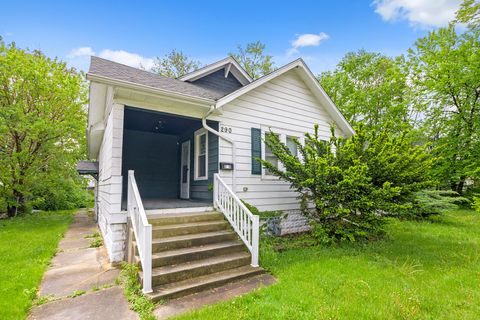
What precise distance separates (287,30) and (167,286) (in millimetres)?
11942

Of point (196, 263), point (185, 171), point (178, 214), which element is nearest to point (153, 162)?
point (185, 171)

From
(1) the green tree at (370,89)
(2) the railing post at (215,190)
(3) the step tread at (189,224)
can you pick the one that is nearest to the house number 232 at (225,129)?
(2) the railing post at (215,190)

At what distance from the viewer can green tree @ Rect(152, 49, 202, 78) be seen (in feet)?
62.5

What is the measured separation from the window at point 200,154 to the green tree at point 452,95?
12.8 metres

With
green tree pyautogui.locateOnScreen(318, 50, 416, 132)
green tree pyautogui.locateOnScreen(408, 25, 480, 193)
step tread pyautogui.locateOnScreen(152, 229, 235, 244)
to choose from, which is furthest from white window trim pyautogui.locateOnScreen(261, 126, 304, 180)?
green tree pyautogui.locateOnScreen(318, 50, 416, 132)

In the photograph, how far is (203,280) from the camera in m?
3.57

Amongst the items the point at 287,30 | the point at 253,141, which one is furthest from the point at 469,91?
the point at 253,141

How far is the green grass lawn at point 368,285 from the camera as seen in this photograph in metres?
2.83

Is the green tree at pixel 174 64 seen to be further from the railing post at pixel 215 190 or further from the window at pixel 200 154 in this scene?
the railing post at pixel 215 190

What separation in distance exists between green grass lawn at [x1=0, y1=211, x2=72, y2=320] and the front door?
11.4 ft

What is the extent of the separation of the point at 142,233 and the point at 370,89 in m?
19.5

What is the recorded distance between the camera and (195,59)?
1941 centimetres

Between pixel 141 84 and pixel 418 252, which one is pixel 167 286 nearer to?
pixel 141 84

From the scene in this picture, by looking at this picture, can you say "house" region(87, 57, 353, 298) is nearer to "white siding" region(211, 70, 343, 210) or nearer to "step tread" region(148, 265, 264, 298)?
"white siding" region(211, 70, 343, 210)
